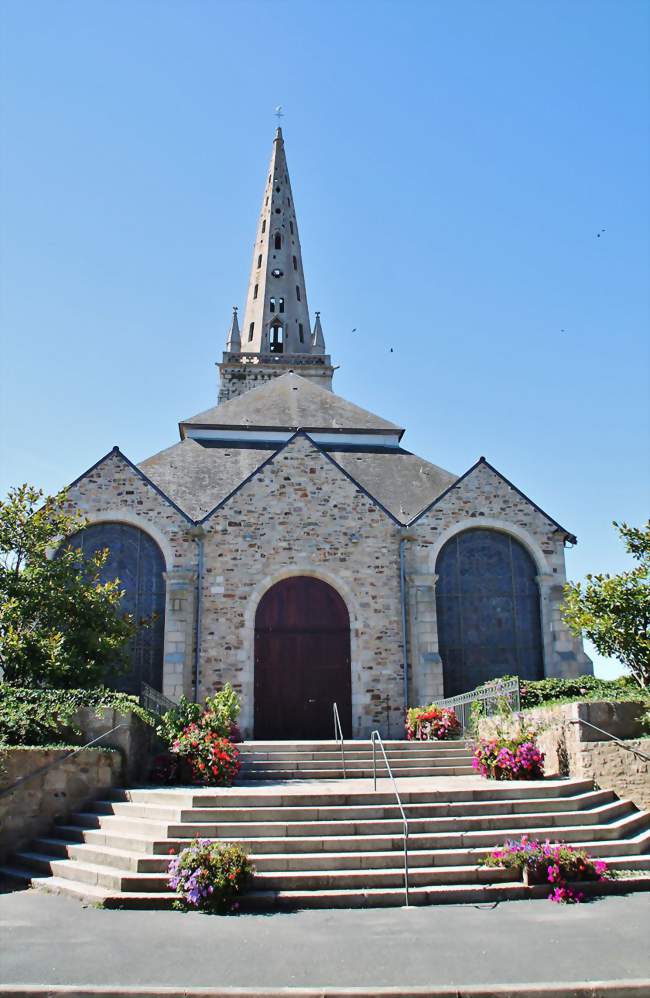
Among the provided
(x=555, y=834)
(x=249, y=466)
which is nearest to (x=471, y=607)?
(x=249, y=466)

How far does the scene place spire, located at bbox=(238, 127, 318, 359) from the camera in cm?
4606

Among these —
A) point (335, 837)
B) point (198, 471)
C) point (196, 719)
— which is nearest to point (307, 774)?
point (196, 719)

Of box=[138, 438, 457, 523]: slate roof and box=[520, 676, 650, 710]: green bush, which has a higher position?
box=[138, 438, 457, 523]: slate roof

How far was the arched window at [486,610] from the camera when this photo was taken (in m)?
18.9

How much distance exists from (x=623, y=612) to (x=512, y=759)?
2892mm

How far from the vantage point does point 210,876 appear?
8.23m

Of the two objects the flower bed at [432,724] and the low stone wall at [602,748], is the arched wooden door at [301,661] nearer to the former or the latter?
the flower bed at [432,724]

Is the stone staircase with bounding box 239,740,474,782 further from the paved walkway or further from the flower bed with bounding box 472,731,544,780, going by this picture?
the paved walkway

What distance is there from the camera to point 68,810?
11117mm

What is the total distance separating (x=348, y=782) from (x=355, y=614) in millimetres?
6403

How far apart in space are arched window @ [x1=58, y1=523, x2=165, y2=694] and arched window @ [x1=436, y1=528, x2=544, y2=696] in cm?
604

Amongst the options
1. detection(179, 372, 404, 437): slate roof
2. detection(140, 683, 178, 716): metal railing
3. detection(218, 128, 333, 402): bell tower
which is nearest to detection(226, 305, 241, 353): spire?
detection(218, 128, 333, 402): bell tower

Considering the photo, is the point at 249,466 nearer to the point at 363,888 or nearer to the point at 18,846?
the point at 18,846

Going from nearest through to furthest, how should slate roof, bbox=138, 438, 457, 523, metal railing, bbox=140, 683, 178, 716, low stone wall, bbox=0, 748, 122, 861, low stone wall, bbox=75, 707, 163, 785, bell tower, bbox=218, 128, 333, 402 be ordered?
low stone wall, bbox=0, 748, 122, 861 → low stone wall, bbox=75, 707, 163, 785 → metal railing, bbox=140, 683, 178, 716 → slate roof, bbox=138, 438, 457, 523 → bell tower, bbox=218, 128, 333, 402
